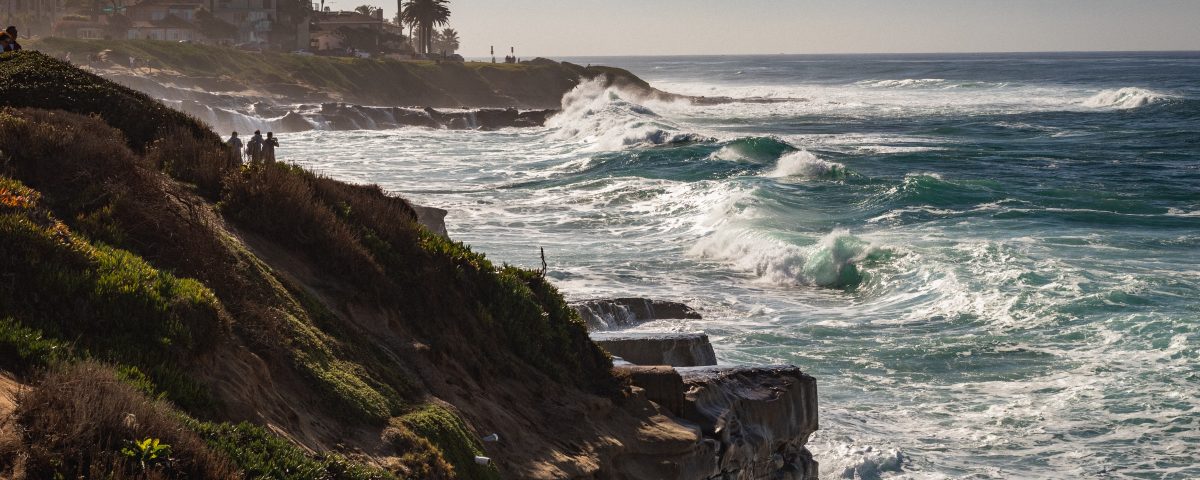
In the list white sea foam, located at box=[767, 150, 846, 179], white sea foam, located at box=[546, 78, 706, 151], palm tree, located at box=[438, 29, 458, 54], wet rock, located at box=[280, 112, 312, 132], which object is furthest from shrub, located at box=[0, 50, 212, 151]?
A: palm tree, located at box=[438, 29, 458, 54]

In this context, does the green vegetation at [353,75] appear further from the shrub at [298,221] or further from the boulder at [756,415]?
the boulder at [756,415]

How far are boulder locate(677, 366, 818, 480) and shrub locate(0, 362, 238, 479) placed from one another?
17.1 ft

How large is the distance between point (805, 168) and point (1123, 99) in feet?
169

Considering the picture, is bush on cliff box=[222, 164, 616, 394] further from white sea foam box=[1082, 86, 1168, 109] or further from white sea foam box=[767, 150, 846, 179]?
white sea foam box=[1082, 86, 1168, 109]

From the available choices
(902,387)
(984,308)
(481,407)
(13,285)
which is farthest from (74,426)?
(984,308)

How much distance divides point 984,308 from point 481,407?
12847 mm

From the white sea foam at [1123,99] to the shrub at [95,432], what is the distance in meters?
80.6

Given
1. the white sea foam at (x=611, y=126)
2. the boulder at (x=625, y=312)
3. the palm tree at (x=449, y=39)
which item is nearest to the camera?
the boulder at (x=625, y=312)

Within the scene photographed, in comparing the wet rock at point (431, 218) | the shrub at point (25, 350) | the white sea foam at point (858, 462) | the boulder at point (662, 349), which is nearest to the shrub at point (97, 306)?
the shrub at point (25, 350)

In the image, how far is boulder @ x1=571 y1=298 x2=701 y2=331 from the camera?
15750mm

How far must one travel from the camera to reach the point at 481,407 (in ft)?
31.2

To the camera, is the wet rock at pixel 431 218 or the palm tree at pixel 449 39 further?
the palm tree at pixel 449 39

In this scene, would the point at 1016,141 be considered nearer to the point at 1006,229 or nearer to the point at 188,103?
the point at 1006,229

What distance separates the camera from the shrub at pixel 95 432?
5.48 meters
